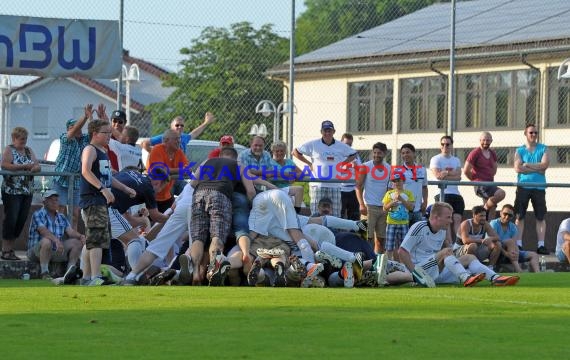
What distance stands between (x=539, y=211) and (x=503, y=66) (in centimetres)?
2352

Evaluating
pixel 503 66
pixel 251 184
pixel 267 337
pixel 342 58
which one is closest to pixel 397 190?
pixel 251 184

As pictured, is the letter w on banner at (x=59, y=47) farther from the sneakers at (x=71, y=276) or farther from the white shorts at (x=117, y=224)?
the sneakers at (x=71, y=276)

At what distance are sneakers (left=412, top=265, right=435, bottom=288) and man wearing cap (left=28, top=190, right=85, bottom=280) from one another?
165 inches

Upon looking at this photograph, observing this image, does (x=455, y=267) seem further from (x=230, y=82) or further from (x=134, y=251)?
(x=230, y=82)

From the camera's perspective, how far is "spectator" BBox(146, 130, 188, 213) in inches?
709

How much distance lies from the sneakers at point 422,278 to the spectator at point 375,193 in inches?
137

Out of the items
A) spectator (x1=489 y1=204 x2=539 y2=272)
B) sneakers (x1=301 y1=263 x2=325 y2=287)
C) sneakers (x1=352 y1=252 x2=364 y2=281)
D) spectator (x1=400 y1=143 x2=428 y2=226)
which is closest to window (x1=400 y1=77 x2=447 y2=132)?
spectator (x1=489 y1=204 x2=539 y2=272)

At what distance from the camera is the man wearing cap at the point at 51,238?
1702cm

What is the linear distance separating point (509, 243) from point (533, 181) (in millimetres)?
2212

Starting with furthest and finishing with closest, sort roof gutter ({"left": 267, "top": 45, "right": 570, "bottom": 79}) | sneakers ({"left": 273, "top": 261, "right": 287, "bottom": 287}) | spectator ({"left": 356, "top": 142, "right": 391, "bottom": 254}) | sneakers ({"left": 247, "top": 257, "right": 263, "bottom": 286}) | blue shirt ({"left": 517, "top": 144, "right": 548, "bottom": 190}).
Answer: roof gutter ({"left": 267, "top": 45, "right": 570, "bottom": 79}) → blue shirt ({"left": 517, "top": 144, "right": 548, "bottom": 190}) → spectator ({"left": 356, "top": 142, "right": 391, "bottom": 254}) → sneakers ({"left": 273, "top": 261, "right": 287, "bottom": 287}) → sneakers ({"left": 247, "top": 257, "right": 263, "bottom": 286})

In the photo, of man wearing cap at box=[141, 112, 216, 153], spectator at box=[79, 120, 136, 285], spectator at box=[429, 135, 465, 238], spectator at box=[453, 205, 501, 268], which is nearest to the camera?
spectator at box=[79, 120, 136, 285]

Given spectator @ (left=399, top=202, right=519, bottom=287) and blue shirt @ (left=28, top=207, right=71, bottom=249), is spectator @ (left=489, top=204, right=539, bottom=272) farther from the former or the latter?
blue shirt @ (left=28, top=207, right=71, bottom=249)

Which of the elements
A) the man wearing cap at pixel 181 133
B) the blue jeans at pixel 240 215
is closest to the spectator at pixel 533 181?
the man wearing cap at pixel 181 133

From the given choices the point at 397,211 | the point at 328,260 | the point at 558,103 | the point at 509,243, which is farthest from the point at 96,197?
the point at 558,103
